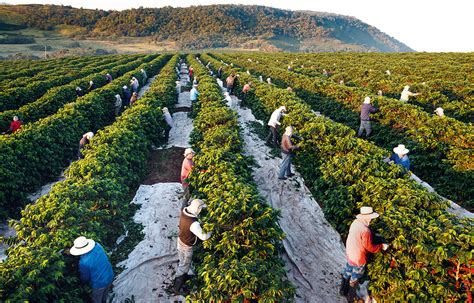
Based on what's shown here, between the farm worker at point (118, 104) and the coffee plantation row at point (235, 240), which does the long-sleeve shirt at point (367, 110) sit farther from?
the farm worker at point (118, 104)

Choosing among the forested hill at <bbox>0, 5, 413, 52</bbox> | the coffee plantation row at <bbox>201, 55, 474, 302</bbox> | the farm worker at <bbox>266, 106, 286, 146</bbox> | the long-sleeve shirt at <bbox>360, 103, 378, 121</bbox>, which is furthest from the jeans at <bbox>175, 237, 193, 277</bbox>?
the forested hill at <bbox>0, 5, 413, 52</bbox>

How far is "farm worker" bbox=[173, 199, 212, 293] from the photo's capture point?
6.34 meters

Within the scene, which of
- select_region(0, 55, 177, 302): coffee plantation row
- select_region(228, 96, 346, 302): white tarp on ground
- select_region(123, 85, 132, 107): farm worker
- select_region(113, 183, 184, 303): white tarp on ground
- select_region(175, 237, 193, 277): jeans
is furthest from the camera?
select_region(123, 85, 132, 107): farm worker

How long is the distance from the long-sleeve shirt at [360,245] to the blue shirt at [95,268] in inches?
200

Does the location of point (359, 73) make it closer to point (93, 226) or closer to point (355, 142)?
point (355, 142)

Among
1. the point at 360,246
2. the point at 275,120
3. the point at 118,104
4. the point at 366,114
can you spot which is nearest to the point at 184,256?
the point at 360,246

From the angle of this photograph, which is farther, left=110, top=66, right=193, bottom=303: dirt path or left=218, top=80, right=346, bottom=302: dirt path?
left=218, top=80, right=346, bottom=302: dirt path

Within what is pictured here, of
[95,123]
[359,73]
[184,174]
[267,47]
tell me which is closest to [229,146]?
[184,174]

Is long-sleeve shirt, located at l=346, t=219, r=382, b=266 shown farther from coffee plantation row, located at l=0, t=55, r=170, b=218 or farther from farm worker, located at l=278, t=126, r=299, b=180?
coffee plantation row, located at l=0, t=55, r=170, b=218

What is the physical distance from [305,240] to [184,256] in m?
3.91

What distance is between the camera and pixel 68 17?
155750mm

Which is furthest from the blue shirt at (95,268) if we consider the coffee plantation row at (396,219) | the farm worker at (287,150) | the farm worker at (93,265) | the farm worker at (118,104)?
the farm worker at (118,104)

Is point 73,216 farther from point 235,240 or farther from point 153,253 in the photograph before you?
point 235,240

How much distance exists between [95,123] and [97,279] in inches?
553
